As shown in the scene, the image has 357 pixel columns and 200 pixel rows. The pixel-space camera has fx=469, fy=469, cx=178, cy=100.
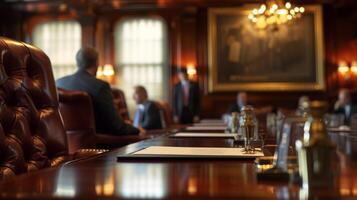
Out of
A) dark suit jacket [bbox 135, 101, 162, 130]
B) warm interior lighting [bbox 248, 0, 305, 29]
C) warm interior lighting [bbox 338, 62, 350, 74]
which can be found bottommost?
dark suit jacket [bbox 135, 101, 162, 130]

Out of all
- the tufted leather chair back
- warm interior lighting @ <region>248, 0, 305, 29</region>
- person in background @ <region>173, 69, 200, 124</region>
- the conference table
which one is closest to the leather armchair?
the tufted leather chair back

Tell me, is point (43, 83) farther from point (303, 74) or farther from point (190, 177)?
point (303, 74)

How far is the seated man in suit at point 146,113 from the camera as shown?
507 cm

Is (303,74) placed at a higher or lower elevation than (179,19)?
lower

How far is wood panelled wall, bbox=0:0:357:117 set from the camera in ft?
32.2

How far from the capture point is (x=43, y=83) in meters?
1.97

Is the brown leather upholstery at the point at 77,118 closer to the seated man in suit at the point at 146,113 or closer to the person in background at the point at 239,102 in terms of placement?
the seated man in suit at the point at 146,113

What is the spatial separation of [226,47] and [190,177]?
29.8 feet

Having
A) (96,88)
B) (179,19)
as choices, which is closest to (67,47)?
(179,19)

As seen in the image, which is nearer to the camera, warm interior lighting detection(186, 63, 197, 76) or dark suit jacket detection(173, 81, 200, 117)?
dark suit jacket detection(173, 81, 200, 117)

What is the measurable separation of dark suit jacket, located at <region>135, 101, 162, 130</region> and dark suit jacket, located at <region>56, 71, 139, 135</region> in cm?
138

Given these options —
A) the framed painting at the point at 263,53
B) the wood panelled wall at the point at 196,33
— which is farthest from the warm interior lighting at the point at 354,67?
the framed painting at the point at 263,53

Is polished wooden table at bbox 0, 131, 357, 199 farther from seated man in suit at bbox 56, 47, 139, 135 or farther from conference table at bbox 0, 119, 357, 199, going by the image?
seated man in suit at bbox 56, 47, 139, 135

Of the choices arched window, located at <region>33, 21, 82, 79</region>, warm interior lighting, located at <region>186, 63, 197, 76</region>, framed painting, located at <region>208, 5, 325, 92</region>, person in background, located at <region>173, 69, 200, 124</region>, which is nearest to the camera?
person in background, located at <region>173, 69, 200, 124</region>
